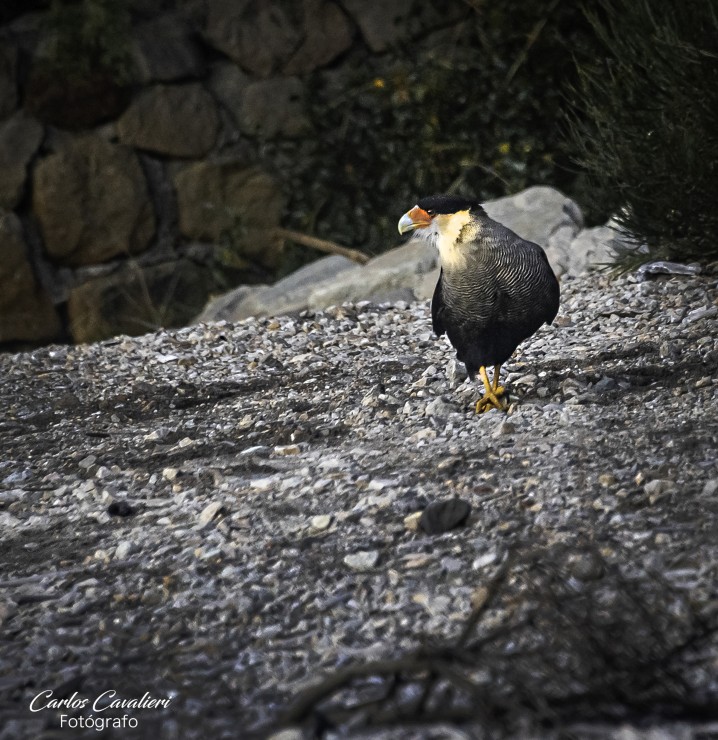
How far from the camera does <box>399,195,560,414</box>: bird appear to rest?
3.10 m

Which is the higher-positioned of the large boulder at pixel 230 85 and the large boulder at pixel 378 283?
the large boulder at pixel 230 85

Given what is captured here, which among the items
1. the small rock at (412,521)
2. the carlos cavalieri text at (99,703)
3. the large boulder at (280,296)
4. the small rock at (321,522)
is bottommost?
the large boulder at (280,296)

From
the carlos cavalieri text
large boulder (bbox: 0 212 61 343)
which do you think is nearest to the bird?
the carlos cavalieri text

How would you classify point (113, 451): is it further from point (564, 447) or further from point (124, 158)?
point (124, 158)

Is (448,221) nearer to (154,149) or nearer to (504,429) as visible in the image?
(504,429)

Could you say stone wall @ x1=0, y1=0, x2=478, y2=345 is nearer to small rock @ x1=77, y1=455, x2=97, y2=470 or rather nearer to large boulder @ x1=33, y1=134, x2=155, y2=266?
large boulder @ x1=33, y1=134, x2=155, y2=266

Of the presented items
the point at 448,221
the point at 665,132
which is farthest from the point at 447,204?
the point at 665,132

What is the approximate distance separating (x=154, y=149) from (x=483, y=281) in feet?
12.6

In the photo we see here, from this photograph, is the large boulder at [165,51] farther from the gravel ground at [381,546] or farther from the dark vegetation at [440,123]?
the gravel ground at [381,546]

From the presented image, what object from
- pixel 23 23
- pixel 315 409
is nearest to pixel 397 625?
pixel 315 409

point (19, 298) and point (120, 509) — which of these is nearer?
point (120, 509)

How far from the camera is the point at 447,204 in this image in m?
3.15

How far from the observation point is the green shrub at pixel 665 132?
13.9 feet

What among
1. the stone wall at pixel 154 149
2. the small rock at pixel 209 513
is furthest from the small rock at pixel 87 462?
the stone wall at pixel 154 149
